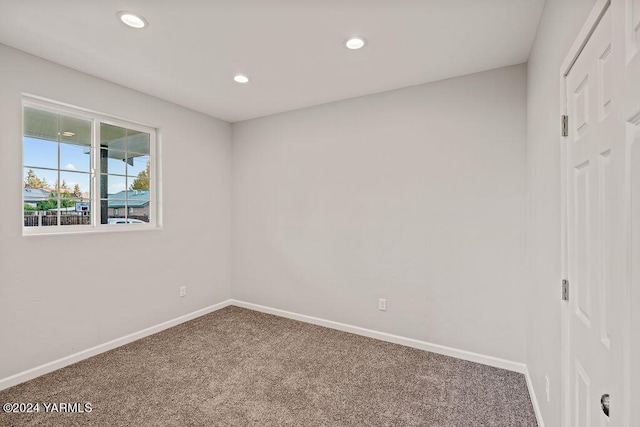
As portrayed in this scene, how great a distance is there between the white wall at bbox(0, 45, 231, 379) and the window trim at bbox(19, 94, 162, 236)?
0.07m

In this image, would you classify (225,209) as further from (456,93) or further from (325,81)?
(456,93)

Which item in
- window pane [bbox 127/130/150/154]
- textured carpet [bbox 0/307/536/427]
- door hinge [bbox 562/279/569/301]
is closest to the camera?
door hinge [bbox 562/279/569/301]

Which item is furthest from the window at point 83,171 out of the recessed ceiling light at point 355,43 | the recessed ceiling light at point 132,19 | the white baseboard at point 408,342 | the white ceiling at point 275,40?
the recessed ceiling light at point 355,43

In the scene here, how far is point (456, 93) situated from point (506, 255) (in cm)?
151

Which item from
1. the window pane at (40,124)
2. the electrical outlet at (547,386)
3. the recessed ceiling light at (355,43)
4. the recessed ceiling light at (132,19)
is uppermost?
the recessed ceiling light at (132,19)

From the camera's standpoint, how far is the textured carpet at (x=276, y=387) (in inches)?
79.7

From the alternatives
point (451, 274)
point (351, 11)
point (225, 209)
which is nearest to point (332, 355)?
point (451, 274)

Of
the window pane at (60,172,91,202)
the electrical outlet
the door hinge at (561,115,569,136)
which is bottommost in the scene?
the electrical outlet

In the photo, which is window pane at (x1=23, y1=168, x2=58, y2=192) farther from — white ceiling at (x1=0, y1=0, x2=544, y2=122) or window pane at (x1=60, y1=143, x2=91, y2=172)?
white ceiling at (x1=0, y1=0, x2=544, y2=122)

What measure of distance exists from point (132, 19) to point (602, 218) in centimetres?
271

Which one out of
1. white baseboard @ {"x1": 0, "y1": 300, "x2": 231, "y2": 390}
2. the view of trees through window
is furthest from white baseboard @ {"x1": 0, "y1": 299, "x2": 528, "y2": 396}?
the view of trees through window

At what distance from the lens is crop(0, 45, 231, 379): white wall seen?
238 cm

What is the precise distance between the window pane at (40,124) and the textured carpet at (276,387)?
1997 mm

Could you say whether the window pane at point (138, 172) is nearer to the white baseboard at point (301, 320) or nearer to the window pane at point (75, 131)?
the window pane at point (75, 131)
